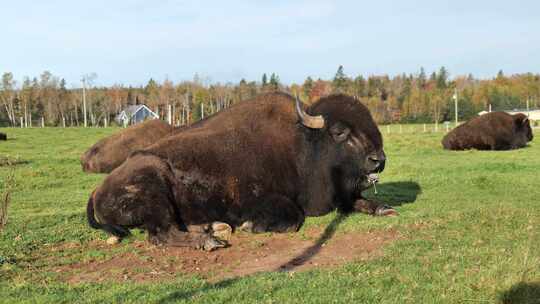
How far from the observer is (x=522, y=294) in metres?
4.48

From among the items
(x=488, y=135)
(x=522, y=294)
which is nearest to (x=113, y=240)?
(x=522, y=294)

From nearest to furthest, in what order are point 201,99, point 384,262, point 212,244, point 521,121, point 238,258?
point 384,262 < point 238,258 < point 212,244 < point 521,121 < point 201,99

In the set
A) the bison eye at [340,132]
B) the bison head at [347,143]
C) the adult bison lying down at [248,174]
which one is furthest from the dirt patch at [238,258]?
the bison eye at [340,132]

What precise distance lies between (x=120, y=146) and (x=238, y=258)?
13.0 metres

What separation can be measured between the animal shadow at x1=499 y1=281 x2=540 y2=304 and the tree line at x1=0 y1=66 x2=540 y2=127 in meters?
80.7

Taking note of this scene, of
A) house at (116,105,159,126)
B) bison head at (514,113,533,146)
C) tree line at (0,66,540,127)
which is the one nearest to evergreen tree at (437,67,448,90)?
tree line at (0,66,540,127)

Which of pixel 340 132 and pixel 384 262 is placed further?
pixel 340 132

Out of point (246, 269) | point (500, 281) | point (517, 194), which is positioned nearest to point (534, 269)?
point (500, 281)

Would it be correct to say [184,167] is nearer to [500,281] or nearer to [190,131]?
[190,131]

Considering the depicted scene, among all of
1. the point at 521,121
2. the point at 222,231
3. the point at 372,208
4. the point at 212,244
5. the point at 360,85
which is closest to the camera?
the point at 212,244

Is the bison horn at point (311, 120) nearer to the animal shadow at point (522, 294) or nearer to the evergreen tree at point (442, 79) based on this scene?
the animal shadow at point (522, 294)

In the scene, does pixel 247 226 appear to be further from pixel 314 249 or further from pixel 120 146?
pixel 120 146

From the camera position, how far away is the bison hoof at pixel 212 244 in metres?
6.90

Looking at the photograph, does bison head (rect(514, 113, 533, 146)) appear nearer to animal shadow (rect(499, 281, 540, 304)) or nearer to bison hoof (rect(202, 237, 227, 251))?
bison hoof (rect(202, 237, 227, 251))
